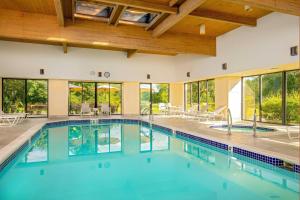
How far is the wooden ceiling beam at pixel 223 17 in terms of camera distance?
6.41 m

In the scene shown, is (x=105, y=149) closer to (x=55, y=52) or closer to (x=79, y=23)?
(x=79, y=23)

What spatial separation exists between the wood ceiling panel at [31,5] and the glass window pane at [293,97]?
318 inches

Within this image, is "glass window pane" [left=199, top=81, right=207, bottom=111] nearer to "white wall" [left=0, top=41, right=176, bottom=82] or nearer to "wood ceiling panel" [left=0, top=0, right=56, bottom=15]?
"white wall" [left=0, top=41, right=176, bottom=82]

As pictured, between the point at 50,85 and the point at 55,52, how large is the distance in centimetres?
166

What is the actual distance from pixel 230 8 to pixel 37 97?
969 centimetres

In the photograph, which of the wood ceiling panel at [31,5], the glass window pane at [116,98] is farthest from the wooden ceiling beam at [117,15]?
the glass window pane at [116,98]

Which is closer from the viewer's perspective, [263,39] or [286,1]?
[286,1]

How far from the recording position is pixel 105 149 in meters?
5.52

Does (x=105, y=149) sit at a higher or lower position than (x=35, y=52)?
lower

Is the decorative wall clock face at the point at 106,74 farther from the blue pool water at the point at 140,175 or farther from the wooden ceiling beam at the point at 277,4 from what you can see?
the wooden ceiling beam at the point at 277,4

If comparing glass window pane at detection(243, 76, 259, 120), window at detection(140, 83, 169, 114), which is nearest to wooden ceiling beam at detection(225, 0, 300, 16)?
glass window pane at detection(243, 76, 259, 120)

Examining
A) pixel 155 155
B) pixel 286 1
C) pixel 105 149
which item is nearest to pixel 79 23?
pixel 105 149

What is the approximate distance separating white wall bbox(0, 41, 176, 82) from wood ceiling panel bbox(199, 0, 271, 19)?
21.3ft

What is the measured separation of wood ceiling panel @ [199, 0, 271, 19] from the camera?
19.9ft
